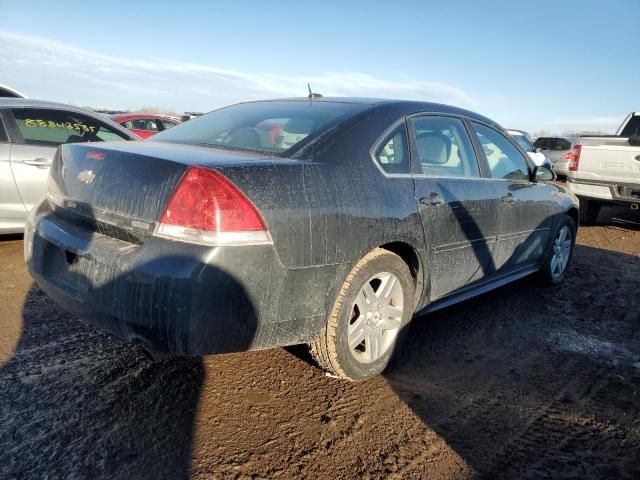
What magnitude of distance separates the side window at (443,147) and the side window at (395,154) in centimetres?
12

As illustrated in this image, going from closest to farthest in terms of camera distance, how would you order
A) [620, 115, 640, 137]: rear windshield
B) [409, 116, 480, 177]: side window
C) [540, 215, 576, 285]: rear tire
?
[409, 116, 480, 177]: side window → [540, 215, 576, 285]: rear tire → [620, 115, 640, 137]: rear windshield

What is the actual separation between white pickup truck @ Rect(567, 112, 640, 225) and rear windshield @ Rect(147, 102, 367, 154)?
5.78 m

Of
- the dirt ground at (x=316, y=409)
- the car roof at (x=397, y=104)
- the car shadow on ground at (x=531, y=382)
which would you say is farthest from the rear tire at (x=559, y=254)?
the car roof at (x=397, y=104)

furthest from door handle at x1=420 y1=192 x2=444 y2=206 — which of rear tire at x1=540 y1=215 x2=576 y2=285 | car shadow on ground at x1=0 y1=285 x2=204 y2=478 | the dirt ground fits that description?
rear tire at x1=540 y1=215 x2=576 y2=285

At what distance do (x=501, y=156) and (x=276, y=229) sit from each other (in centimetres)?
255

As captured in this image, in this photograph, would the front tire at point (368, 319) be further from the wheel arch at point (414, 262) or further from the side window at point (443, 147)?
the side window at point (443, 147)

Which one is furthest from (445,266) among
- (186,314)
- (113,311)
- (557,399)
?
(113,311)

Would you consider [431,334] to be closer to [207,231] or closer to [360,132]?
[360,132]

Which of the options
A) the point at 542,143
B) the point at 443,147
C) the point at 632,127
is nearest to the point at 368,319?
the point at 443,147

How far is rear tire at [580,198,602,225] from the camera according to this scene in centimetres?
829

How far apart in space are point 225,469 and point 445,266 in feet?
5.96

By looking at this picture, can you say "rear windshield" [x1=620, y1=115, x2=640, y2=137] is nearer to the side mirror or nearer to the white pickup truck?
the white pickup truck

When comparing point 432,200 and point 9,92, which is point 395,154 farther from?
point 9,92

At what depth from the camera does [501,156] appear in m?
4.08
